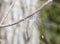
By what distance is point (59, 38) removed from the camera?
2.97 meters

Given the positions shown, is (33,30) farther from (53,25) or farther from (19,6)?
(53,25)

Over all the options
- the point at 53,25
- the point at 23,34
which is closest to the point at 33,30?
the point at 23,34

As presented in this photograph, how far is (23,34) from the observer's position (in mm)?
1139

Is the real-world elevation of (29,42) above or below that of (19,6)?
below

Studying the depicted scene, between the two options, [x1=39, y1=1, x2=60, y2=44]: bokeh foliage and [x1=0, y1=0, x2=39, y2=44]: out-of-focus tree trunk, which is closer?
[x1=0, y1=0, x2=39, y2=44]: out-of-focus tree trunk

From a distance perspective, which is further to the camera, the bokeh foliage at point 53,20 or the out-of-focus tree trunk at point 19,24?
the bokeh foliage at point 53,20

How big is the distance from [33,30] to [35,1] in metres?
0.16

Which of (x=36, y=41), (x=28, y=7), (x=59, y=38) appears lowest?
(x=59, y=38)

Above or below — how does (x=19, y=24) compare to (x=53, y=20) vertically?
above

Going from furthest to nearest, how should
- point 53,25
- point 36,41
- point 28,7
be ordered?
1. point 53,25
2. point 36,41
3. point 28,7

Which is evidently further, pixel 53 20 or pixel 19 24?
pixel 53 20

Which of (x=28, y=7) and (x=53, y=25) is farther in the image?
(x=53, y=25)

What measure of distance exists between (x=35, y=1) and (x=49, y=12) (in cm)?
193

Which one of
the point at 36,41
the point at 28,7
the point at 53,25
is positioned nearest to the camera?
the point at 28,7
